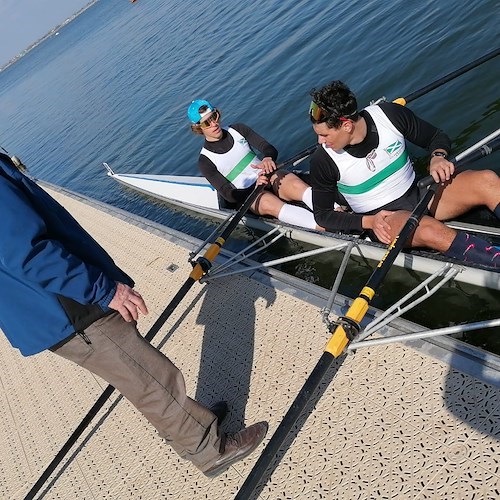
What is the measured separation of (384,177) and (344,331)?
6.83 feet

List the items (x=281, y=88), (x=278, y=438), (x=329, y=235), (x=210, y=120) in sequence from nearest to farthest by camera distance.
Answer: (x=278, y=438) < (x=329, y=235) < (x=210, y=120) < (x=281, y=88)

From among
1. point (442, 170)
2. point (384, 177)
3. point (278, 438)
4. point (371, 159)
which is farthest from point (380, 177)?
point (278, 438)

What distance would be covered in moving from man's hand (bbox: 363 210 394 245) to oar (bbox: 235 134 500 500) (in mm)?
498

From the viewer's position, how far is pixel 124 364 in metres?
3.02

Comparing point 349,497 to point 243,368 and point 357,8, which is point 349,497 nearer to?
point 243,368

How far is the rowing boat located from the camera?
420cm

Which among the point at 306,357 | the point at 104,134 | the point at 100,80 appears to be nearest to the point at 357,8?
A: the point at 104,134

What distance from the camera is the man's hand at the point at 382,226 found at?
Result: 15.1ft

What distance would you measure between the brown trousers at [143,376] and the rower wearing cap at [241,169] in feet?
12.5

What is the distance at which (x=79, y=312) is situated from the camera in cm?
288

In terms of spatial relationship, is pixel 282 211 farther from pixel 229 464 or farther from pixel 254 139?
pixel 229 464

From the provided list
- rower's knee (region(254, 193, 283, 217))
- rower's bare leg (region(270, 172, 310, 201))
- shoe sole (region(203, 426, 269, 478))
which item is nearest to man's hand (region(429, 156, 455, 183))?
rower's bare leg (region(270, 172, 310, 201))

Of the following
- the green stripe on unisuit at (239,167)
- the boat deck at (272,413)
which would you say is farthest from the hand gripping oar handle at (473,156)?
the green stripe on unisuit at (239,167)

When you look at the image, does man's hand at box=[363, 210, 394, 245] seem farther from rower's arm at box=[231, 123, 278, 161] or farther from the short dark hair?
rower's arm at box=[231, 123, 278, 161]
